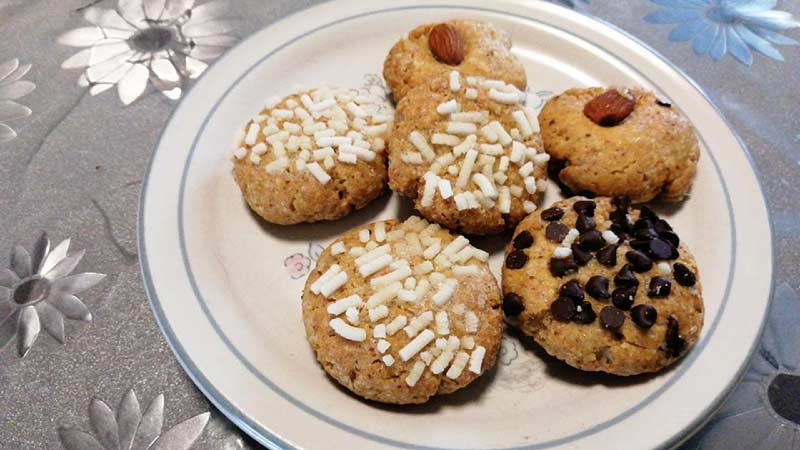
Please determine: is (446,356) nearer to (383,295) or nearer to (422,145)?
(383,295)

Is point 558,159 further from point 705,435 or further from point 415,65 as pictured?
point 705,435

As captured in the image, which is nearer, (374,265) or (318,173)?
(374,265)

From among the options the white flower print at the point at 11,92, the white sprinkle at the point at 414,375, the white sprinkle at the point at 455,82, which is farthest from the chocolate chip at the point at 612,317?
the white flower print at the point at 11,92

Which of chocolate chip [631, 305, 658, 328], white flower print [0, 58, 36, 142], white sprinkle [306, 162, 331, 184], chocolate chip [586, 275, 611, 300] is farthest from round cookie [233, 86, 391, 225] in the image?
white flower print [0, 58, 36, 142]

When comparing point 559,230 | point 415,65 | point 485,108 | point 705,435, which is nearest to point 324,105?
point 415,65

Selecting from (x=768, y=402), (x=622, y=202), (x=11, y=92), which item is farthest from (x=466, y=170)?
(x=11, y=92)

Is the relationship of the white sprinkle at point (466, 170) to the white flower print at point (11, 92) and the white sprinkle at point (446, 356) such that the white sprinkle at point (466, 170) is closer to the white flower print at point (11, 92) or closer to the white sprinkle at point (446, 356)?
the white sprinkle at point (446, 356)
